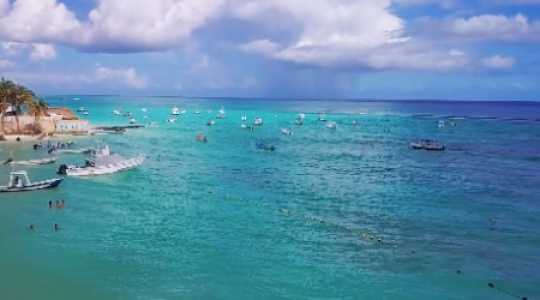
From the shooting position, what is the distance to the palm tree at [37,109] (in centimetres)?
10262

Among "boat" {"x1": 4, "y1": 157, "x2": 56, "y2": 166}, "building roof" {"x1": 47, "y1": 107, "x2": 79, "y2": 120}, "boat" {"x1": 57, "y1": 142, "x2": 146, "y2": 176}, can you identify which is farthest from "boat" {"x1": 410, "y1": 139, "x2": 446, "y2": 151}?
"building roof" {"x1": 47, "y1": 107, "x2": 79, "y2": 120}

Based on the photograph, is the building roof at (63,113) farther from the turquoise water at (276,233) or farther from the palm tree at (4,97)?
the turquoise water at (276,233)

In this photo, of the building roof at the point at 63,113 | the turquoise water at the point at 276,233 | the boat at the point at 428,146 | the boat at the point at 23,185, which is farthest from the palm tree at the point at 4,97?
the boat at the point at 428,146

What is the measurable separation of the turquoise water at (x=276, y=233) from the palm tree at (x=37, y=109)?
2363cm

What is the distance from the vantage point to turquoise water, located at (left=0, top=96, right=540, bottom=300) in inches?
1261

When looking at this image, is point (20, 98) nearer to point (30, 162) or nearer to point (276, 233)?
point (30, 162)

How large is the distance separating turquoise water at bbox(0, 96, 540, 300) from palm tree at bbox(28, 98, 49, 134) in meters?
23.6

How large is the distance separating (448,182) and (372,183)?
8699 millimetres

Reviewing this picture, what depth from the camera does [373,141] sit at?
122 metres

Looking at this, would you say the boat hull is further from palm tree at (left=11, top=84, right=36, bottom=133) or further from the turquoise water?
palm tree at (left=11, top=84, right=36, bottom=133)

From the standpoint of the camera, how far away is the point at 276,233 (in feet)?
139

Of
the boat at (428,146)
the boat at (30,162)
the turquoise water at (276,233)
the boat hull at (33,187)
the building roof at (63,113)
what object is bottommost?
the turquoise water at (276,233)

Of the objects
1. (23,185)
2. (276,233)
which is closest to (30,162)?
(23,185)

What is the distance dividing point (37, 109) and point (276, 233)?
243ft
